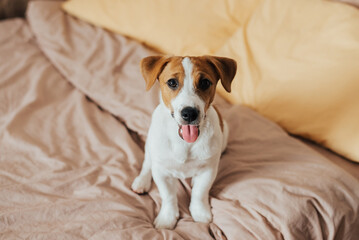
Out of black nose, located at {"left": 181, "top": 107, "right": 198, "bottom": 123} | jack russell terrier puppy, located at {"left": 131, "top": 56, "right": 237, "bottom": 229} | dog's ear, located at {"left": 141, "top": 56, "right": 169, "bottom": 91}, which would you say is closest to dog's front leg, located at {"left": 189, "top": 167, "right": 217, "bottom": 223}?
jack russell terrier puppy, located at {"left": 131, "top": 56, "right": 237, "bottom": 229}

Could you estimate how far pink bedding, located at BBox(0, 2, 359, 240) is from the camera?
135 centimetres

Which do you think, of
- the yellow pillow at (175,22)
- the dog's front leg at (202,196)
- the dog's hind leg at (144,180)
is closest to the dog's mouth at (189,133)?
the dog's front leg at (202,196)

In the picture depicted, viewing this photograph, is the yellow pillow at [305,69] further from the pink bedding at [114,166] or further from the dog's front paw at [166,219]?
the dog's front paw at [166,219]

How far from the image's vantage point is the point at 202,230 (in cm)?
139

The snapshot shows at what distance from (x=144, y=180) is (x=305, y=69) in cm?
116

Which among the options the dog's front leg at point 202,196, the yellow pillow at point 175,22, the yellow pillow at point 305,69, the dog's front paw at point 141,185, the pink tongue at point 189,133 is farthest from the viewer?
the yellow pillow at point 175,22

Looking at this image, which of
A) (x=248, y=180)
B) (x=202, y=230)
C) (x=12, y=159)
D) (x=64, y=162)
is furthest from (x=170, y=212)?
(x=12, y=159)

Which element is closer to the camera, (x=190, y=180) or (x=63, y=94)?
(x=190, y=180)

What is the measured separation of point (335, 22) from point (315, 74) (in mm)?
341

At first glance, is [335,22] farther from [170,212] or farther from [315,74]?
[170,212]

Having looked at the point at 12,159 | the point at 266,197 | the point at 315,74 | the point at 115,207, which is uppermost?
the point at 315,74

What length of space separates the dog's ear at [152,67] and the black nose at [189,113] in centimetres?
24

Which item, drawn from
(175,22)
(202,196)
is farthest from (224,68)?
(175,22)

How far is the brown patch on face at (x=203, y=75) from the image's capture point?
1.29 meters
